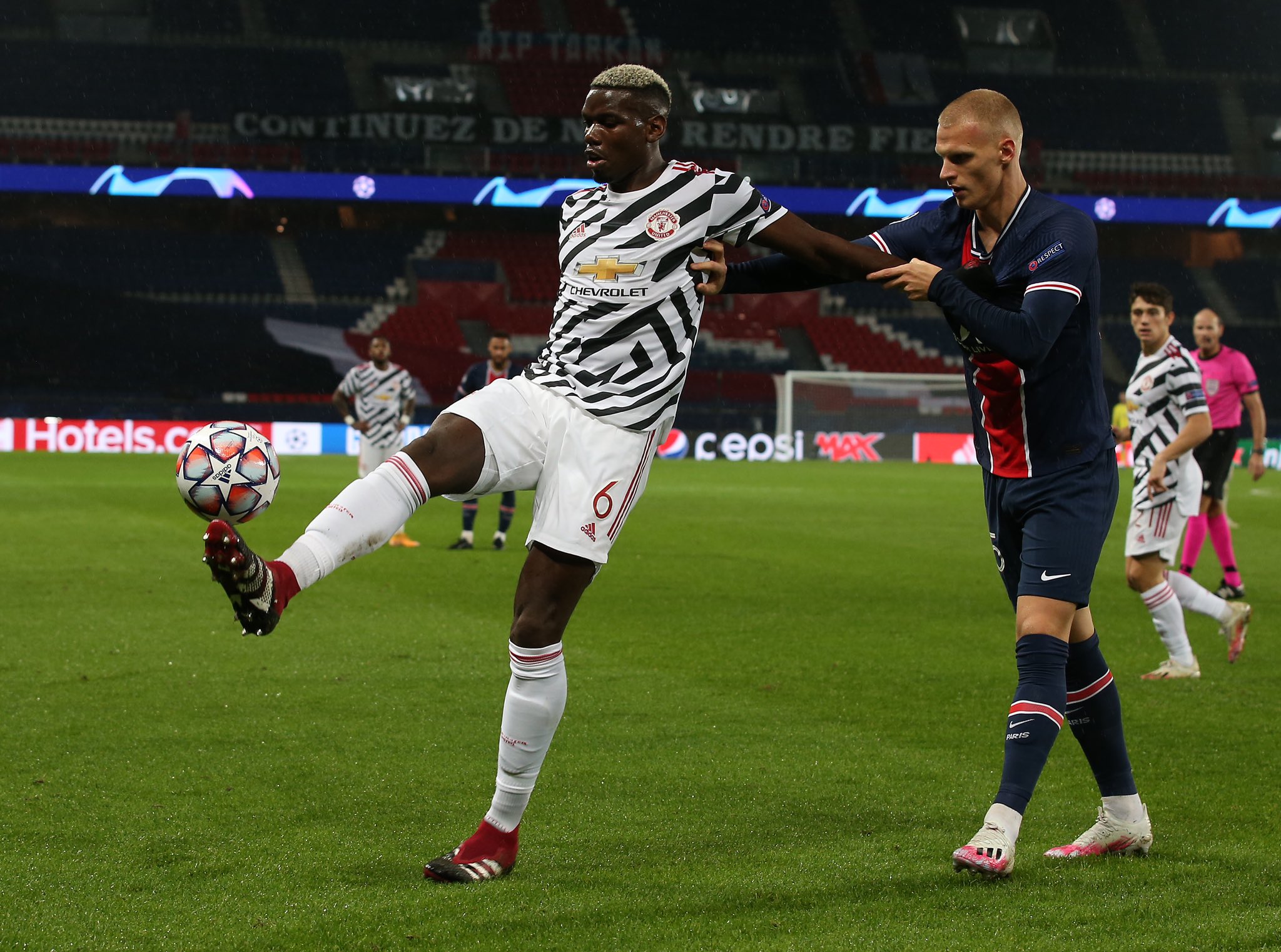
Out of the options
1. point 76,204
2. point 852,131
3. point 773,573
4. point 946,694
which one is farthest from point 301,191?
point 946,694

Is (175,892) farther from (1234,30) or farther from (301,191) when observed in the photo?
(1234,30)

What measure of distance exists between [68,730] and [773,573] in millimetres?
6814

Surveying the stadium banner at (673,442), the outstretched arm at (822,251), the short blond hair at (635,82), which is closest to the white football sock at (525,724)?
the outstretched arm at (822,251)

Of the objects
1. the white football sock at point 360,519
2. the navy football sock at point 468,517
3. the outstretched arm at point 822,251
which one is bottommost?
the white football sock at point 360,519

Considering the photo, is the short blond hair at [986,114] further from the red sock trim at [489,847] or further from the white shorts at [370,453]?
the white shorts at [370,453]

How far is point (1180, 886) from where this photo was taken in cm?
363

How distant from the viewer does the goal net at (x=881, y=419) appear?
103ft

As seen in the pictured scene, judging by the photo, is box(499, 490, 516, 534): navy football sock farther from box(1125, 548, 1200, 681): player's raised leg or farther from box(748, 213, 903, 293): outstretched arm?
box(748, 213, 903, 293): outstretched arm

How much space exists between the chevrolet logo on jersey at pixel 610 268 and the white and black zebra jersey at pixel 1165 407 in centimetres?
441

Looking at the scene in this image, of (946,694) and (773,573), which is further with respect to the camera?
(773,573)

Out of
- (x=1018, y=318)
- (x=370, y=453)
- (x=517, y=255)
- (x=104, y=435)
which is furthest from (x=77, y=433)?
(x=1018, y=318)

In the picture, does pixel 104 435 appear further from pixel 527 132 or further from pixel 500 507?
pixel 500 507

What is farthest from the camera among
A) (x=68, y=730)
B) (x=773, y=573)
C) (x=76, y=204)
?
(x=76, y=204)

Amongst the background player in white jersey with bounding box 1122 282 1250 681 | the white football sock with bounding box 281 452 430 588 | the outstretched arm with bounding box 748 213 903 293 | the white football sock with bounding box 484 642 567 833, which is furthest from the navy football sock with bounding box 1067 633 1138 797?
the background player in white jersey with bounding box 1122 282 1250 681
